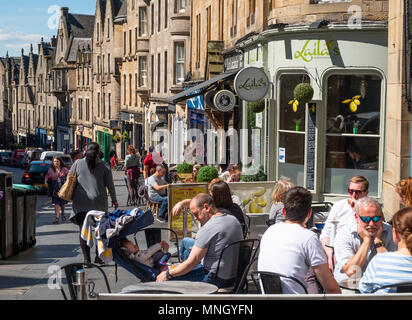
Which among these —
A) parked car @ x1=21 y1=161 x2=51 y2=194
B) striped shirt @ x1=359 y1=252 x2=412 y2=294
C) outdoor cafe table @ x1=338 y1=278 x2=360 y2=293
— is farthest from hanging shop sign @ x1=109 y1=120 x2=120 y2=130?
striped shirt @ x1=359 y1=252 x2=412 y2=294

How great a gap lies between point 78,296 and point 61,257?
626 cm

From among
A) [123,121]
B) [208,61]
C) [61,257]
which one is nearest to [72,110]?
[123,121]

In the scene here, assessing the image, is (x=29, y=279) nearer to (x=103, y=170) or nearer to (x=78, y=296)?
(x=103, y=170)

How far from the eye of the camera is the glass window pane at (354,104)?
14086mm

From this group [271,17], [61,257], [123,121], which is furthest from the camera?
[123,121]

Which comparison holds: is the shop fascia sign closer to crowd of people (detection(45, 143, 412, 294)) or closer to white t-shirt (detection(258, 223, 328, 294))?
crowd of people (detection(45, 143, 412, 294))

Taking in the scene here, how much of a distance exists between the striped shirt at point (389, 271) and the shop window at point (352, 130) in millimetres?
8999

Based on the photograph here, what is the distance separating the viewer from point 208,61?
80.6 ft

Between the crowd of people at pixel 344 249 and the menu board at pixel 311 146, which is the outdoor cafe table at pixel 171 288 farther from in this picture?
the menu board at pixel 311 146

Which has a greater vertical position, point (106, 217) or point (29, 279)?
point (106, 217)

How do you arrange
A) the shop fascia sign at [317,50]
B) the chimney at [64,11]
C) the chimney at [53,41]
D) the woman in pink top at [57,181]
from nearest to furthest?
the shop fascia sign at [317,50] → the woman in pink top at [57,181] → the chimney at [64,11] → the chimney at [53,41]

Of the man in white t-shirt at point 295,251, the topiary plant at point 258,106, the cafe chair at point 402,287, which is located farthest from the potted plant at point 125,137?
the cafe chair at point 402,287

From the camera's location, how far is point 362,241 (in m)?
6.45

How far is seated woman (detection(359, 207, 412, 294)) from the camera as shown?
207 inches
